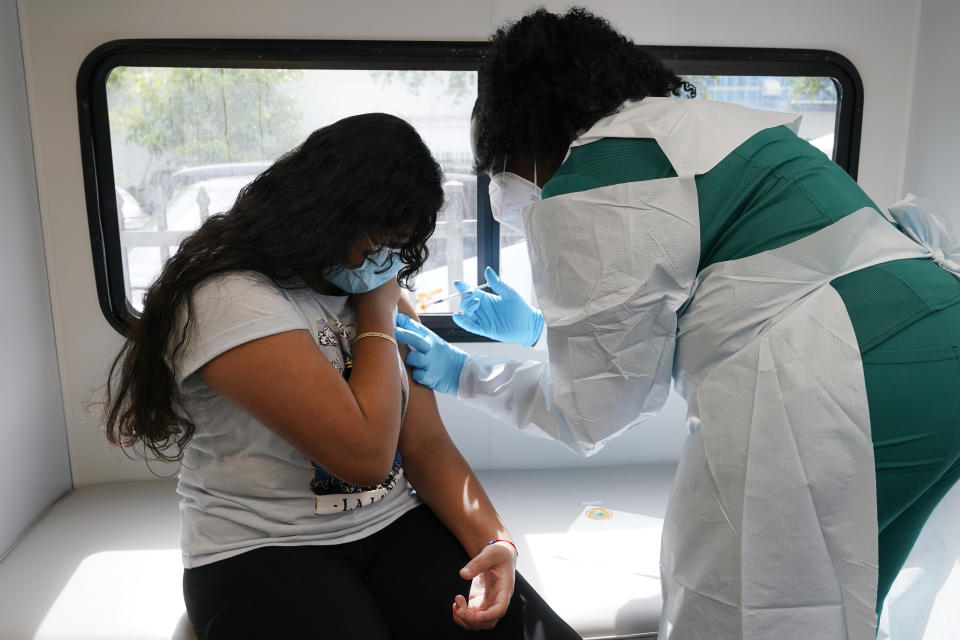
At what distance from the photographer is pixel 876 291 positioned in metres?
1.14

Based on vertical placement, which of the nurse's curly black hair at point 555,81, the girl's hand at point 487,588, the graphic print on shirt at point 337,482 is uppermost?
the nurse's curly black hair at point 555,81

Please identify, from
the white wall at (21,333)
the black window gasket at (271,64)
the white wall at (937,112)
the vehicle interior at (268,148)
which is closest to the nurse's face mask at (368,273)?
the vehicle interior at (268,148)

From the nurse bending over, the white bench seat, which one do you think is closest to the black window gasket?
the white bench seat

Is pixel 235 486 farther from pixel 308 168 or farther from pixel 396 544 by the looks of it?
pixel 308 168

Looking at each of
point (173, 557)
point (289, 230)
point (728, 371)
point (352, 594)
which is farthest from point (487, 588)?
point (173, 557)

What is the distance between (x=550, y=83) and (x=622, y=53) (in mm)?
160

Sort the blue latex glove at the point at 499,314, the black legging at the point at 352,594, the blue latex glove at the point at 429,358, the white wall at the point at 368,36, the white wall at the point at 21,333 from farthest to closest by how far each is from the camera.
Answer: the white wall at the point at 368,36
the white wall at the point at 21,333
the blue latex glove at the point at 499,314
the blue latex glove at the point at 429,358
the black legging at the point at 352,594

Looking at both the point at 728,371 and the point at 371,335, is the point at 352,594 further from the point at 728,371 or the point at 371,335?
the point at 728,371

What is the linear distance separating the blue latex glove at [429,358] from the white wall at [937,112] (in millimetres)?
1771

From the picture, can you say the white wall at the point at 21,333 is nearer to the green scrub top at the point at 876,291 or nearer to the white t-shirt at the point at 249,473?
the white t-shirt at the point at 249,473

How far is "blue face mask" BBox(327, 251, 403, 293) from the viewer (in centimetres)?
140

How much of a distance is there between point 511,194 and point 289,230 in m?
0.49

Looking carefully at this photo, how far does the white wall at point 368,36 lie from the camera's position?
7.50ft

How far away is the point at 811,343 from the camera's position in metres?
1.13
